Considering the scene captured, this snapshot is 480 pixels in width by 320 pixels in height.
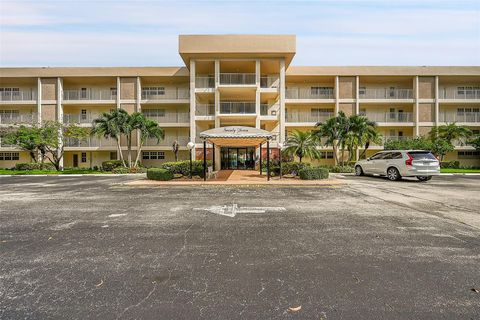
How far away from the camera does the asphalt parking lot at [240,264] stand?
113 inches

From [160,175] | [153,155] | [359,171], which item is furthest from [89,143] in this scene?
[359,171]

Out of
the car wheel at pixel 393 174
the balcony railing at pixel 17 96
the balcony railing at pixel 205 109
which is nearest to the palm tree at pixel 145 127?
the balcony railing at pixel 205 109

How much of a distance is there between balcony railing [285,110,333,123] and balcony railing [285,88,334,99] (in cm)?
196

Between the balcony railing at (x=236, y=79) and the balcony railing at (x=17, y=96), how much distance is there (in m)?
23.5

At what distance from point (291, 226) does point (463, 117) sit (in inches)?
1439

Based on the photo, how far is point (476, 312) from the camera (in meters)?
2.78

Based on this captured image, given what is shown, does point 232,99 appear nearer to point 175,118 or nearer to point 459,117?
point 175,118

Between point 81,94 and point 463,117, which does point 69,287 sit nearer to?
point 81,94

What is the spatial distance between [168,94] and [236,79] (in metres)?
9.84

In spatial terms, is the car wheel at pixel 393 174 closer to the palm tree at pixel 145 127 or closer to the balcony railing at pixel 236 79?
the balcony railing at pixel 236 79

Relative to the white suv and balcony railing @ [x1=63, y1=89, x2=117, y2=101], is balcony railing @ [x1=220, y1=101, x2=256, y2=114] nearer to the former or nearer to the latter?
the white suv

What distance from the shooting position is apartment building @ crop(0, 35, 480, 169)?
2833 cm

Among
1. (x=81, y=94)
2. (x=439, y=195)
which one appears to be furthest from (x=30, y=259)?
(x=81, y=94)

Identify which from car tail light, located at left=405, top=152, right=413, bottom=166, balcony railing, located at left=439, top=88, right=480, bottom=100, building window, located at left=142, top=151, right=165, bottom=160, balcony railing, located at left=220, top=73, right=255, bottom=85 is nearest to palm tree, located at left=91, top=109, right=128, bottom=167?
building window, located at left=142, top=151, right=165, bottom=160
